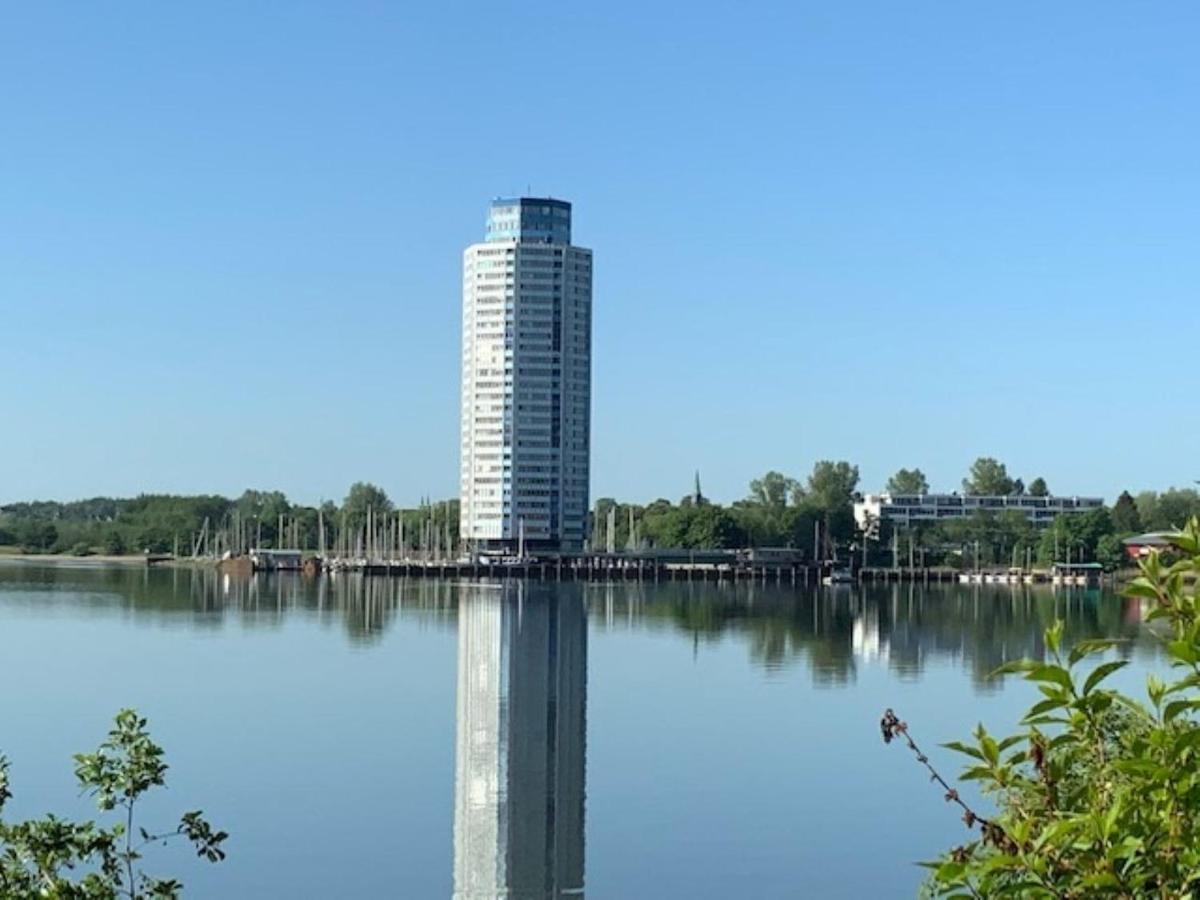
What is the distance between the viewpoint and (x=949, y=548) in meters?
169

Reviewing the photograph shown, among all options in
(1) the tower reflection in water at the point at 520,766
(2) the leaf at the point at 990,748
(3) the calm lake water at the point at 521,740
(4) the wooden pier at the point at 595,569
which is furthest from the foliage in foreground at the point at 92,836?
(4) the wooden pier at the point at 595,569

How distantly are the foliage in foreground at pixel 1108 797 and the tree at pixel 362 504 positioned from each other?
168376 millimetres

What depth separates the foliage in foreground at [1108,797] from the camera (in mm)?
3623

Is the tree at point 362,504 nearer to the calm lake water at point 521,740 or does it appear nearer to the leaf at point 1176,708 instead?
the calm lake water at point 521,740

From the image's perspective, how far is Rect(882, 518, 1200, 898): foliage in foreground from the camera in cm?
362

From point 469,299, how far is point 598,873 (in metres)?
129

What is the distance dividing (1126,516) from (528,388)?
6408 centimetres

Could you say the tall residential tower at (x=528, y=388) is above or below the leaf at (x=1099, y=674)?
above

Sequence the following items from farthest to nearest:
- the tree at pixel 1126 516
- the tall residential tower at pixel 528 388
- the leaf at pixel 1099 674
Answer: the tree at pixel 1126 516, the tall residential tower at pixel 528 388, the leaf at pixel 1099 674

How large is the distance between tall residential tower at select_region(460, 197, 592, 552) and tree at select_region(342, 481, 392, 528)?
2305cm

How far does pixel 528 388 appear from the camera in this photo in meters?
148

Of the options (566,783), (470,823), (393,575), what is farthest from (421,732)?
(393,575)

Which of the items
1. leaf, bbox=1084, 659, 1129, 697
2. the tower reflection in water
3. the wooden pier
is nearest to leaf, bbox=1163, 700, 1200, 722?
leaf, bbox=1084, 659, 1129, 697

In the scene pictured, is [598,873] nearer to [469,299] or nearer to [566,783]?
[566,783]
